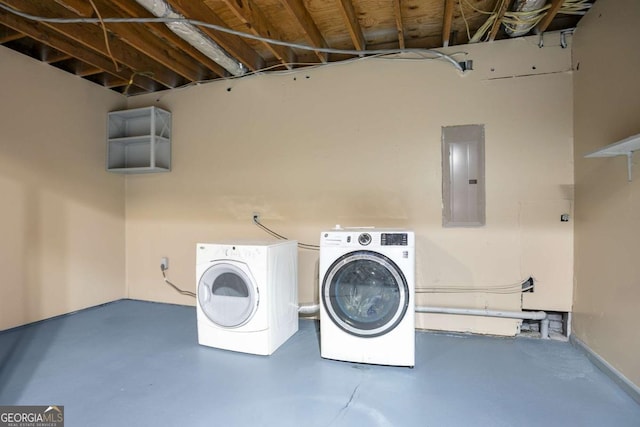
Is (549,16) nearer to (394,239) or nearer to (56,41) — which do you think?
(394,239)

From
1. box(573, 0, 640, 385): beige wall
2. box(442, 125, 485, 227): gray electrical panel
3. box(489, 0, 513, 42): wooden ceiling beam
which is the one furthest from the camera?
box(442, 125, 485, 227): gray electrical panel

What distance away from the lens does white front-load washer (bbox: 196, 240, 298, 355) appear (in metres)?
2.23

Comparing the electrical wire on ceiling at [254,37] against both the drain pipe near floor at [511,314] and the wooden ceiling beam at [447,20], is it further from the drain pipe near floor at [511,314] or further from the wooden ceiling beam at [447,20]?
the drain pipe near floor at [511,314]

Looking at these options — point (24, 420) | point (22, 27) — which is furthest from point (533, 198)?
point (22, 27)

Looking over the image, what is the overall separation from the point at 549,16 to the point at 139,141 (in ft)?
13.3

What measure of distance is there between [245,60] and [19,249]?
2.69 metres

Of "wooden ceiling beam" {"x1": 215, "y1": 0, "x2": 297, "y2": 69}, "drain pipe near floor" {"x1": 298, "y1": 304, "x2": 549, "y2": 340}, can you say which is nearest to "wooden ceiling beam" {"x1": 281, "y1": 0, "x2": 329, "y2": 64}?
"wooden ceiling beam" {"x1": 215, "y1": 0, "x2": 297, "y2": 69}

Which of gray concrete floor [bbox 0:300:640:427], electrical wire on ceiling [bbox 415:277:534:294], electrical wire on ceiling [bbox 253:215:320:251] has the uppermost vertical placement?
electrical wire on ceiling [bbox 253:215:320:251]

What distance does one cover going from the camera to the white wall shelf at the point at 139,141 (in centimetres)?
334

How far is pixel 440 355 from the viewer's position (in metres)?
2.24

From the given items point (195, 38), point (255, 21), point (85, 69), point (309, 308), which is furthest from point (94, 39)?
point (309, 308)

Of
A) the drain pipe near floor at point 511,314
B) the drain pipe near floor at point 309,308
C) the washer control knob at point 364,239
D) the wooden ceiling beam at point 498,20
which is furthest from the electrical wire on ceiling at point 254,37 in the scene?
the drain pipe near floor at point 309,308

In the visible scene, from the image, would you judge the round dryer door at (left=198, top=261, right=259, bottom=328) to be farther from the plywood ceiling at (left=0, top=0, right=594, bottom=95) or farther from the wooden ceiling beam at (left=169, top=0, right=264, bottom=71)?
the wooden ceiling beam at (left=169, top=0, right=264, bottom=71)
